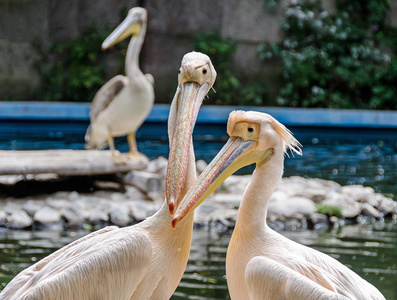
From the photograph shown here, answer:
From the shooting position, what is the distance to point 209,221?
4707 millimetres

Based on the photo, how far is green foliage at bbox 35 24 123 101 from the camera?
476 inches

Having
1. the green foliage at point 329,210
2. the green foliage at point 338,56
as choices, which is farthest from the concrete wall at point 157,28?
the green foliage at point 329,210

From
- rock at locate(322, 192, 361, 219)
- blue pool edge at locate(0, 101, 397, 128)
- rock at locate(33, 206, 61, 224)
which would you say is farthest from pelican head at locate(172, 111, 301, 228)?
blue pool edge at locate(0, 101, 397, 128)

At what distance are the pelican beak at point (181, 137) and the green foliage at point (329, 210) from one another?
282 centimetres

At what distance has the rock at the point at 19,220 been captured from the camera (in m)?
4.52

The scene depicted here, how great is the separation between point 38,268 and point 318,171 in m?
4.99

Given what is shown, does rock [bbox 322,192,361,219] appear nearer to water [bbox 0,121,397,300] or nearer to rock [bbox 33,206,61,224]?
water [bbox 0,121,397,300]

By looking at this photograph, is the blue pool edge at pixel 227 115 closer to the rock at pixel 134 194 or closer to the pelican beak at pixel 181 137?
the rock at pixel 134 194

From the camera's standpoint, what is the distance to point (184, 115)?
2223 mm

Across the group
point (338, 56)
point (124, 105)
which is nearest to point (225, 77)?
point (338, 56)

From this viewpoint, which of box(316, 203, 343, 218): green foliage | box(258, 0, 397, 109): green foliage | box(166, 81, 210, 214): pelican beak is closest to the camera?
box(166, 81, 210, 214): pelican beak

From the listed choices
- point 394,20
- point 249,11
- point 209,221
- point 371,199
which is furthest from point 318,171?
point 394,20

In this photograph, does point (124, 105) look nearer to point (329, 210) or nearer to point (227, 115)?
point (329, 210)

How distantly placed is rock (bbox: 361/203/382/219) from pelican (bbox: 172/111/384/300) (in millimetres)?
2815
